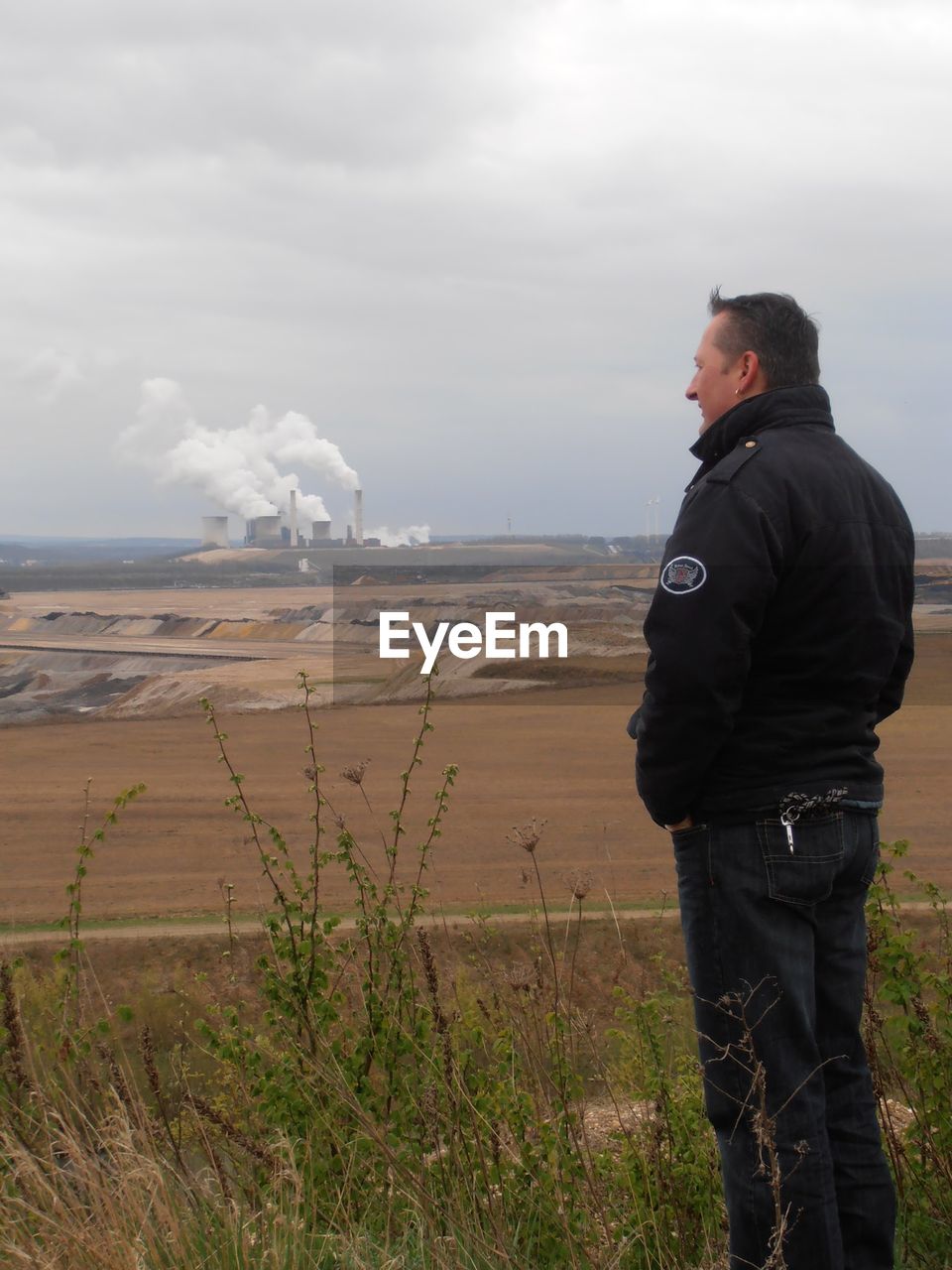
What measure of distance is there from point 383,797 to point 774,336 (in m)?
16.7

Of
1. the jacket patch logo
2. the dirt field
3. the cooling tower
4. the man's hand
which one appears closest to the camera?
the jacket patch logo

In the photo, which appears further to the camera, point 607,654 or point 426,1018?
point 607,654

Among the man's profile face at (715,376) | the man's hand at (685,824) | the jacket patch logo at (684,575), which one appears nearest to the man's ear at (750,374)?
the man's profile face at (715,376)

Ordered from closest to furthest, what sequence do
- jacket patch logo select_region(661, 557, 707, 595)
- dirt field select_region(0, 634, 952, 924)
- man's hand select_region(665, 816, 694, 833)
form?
jacket patch logo select_region(661, 557, 707, 595) → man's hand select_region(665, 816, 694, 833) → dirt field select_region(0, 634, 952, 924)

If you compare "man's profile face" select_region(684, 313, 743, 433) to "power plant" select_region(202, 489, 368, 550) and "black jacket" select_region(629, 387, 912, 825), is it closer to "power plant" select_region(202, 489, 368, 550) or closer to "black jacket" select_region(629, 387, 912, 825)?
"black jacket" select_region(629, 387, 912, 825)

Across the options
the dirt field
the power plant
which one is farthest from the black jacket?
the power plant

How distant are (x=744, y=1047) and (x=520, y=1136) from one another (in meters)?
1.01

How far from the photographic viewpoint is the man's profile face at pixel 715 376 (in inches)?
118

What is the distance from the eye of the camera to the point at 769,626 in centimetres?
281

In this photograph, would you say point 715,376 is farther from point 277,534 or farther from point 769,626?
point 277,534

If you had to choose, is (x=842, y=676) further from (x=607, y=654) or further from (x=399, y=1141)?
(x=607, y=654)

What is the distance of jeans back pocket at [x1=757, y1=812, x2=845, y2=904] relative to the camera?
2744 mm

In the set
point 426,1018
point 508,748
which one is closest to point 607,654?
point 508,748

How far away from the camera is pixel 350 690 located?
114 feet
